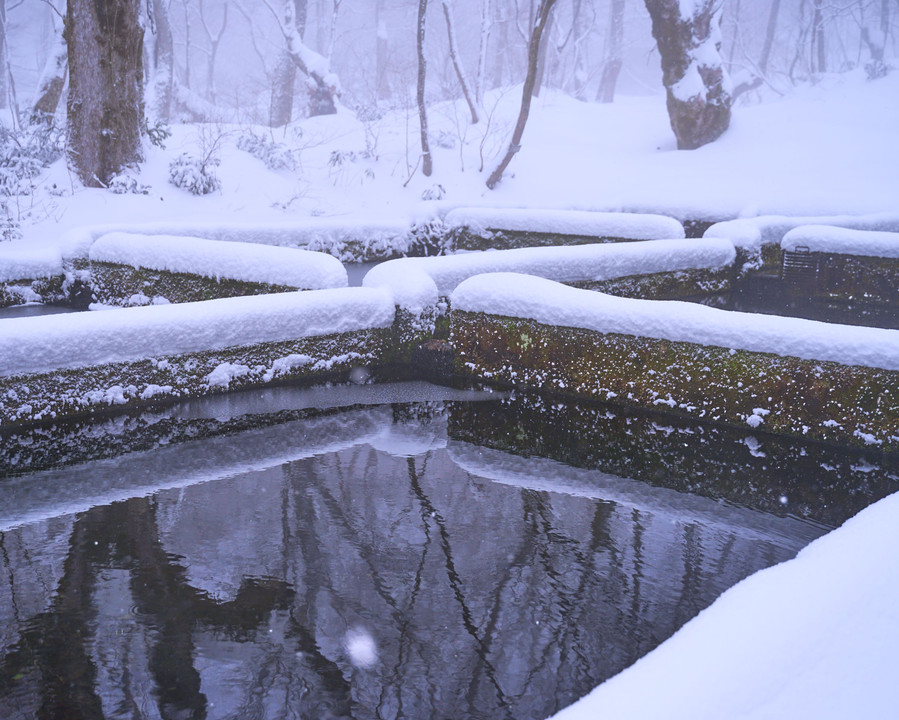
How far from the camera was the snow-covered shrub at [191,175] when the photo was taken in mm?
12984

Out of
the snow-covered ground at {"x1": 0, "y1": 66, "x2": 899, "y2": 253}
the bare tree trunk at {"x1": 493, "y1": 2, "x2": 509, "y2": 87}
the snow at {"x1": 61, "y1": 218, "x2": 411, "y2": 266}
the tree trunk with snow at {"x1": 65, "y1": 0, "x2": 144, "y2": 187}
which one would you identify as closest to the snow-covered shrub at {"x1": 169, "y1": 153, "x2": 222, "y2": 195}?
the snow-covered ground at {"x1": 0, "y1": 66, "x2": 899, "y2": 253}

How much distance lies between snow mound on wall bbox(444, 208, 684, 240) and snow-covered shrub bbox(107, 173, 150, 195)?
594cm

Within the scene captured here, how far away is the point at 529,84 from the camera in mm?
14883

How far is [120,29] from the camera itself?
1160 centimetres

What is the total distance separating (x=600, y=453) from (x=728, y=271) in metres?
5.42

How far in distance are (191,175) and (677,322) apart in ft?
35.2

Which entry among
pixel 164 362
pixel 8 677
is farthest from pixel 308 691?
pixel 164 362

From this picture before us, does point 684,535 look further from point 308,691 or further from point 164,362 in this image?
point 164,362

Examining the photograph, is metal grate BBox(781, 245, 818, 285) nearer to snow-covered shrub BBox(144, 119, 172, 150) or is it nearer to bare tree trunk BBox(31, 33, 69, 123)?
snow-covered shrub BBox(144, 119, 172, 150)

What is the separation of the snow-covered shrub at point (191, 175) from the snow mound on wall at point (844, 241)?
10466 mm

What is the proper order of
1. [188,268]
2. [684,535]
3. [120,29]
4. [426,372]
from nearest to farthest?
[684,535] → [426,372] → [188,268] → [120,29]

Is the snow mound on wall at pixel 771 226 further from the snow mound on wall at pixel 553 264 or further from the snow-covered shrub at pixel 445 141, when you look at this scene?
the snow-covered shrub at pixel 445 141

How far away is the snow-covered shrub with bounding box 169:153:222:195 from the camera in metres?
13.0

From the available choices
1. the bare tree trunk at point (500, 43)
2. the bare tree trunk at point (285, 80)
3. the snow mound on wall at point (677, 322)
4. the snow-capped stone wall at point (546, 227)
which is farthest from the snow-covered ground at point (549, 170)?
the bare tree trunk at point (500, 43)
